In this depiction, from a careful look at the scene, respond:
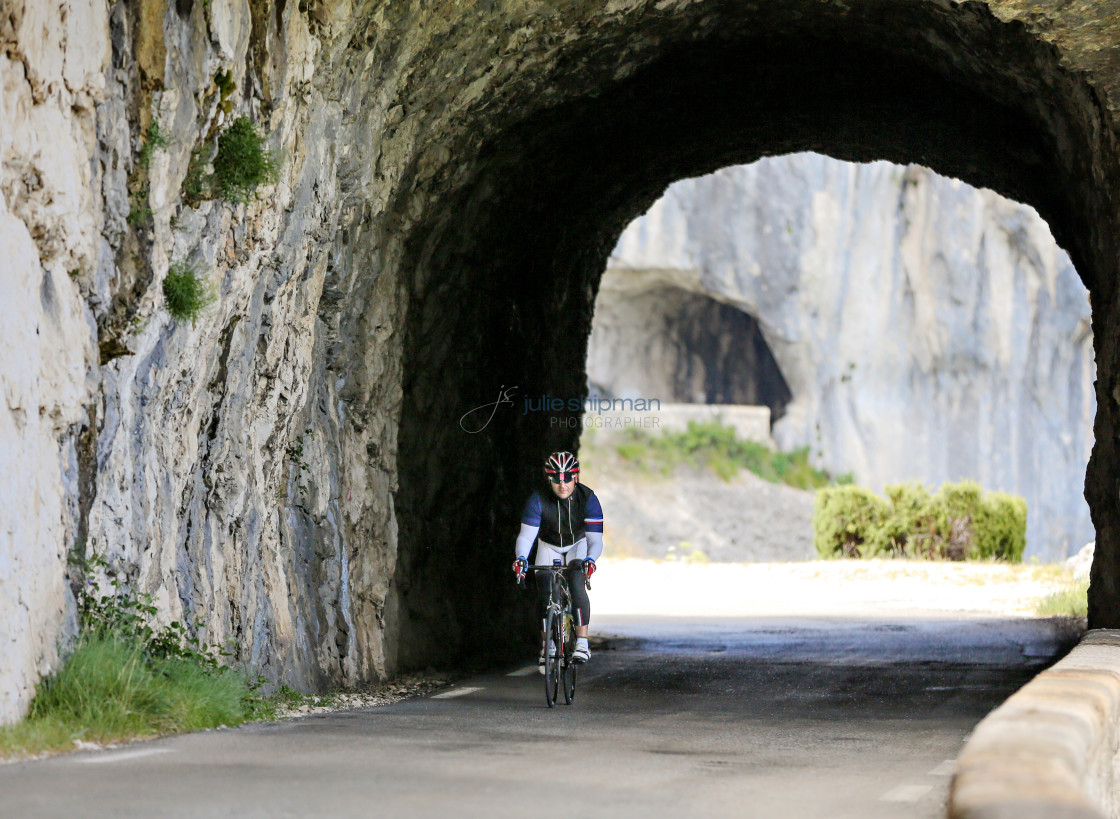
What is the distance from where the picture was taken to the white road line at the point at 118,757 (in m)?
6.68

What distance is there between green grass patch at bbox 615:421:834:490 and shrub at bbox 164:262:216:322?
36849 mm

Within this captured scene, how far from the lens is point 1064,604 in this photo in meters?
21.1

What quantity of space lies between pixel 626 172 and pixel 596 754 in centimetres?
966

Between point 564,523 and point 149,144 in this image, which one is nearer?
point 149,144

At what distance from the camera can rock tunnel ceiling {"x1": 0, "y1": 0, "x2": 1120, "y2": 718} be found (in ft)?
25.8

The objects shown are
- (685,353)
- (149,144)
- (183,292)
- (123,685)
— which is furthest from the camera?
(685,353)

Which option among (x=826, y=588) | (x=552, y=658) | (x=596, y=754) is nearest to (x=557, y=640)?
(x=552, y=658)

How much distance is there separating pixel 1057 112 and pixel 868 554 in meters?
20.3

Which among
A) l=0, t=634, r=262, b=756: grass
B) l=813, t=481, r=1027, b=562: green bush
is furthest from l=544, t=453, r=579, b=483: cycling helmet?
l=813, t=481, r=1027, b=562: green bush

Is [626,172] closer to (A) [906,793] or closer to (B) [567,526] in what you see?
(B) [567,526]

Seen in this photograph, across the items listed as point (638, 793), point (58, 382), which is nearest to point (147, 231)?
point (58, 382)

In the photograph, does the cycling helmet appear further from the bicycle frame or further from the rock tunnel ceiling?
the rock tunnel ceiling

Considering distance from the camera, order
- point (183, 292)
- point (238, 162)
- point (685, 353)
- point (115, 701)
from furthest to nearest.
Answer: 1. point (685, 353)
2. point (238, 162)
3. point (183, 292)
4. point (115, 701)

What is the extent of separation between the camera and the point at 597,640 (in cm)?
1720
